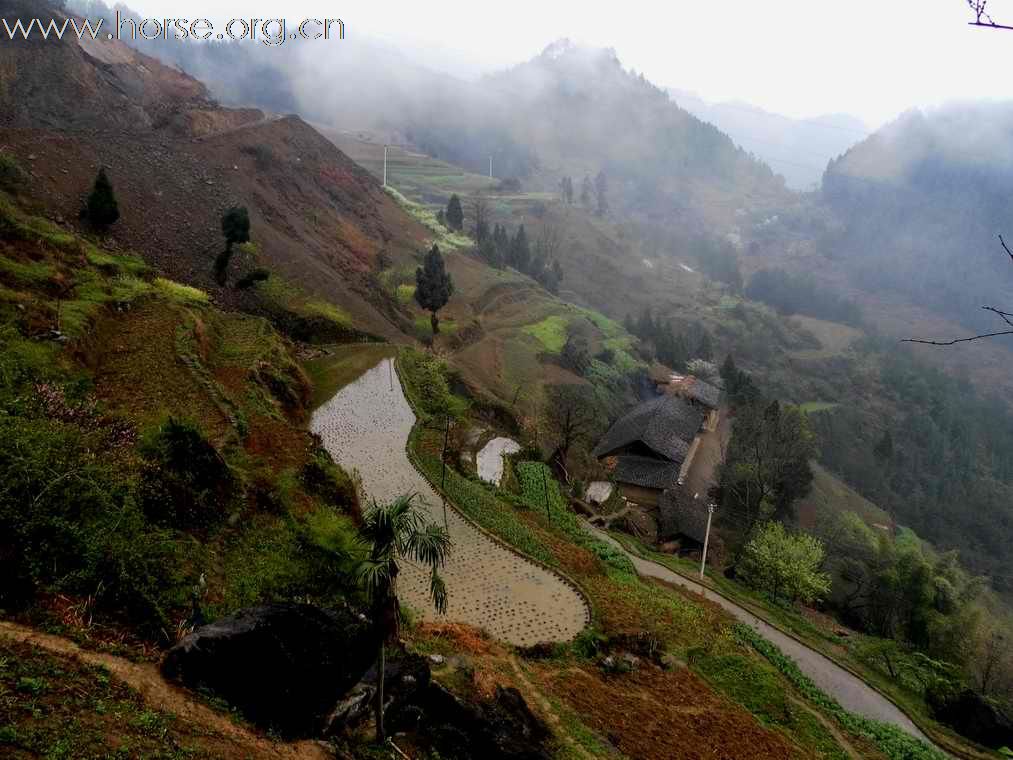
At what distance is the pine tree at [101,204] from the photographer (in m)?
28.5

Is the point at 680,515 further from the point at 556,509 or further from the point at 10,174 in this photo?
the point at 10,174

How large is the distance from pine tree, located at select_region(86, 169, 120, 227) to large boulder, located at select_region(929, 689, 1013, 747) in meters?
37.4

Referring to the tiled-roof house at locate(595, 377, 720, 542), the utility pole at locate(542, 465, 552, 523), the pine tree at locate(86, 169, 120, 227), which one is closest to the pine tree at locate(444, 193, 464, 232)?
the tiled-roof house at locate(595, 377, 720, 542)

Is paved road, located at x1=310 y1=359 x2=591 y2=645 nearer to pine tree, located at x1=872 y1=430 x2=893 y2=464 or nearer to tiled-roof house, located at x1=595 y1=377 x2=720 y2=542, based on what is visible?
tiled-roof house, located at x1=595 y1=377 x2=720 y2=542

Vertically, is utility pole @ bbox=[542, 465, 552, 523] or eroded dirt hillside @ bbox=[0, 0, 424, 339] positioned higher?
eroded dirt hillside @ bbox=[0, 0, 424, 339]

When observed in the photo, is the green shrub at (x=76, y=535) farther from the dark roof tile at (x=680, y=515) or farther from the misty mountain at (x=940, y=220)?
the misty mountain at (x=940, y=220)

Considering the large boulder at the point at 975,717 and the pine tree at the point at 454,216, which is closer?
the large boulder at the point at 975,717

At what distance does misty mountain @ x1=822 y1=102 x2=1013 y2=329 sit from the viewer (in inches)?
6683

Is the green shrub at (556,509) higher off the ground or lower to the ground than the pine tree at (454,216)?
lower

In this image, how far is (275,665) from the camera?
8.87 meters

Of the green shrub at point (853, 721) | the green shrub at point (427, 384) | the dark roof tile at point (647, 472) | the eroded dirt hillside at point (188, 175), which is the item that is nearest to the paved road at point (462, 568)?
the green shrub at point (427, 384)

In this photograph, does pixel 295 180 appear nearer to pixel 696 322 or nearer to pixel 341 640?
pixel 341 640

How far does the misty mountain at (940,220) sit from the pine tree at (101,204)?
183328 mm

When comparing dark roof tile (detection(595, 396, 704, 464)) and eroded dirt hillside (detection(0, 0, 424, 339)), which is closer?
eroded dirt hillside (detection(0, 0, 424, 339))
